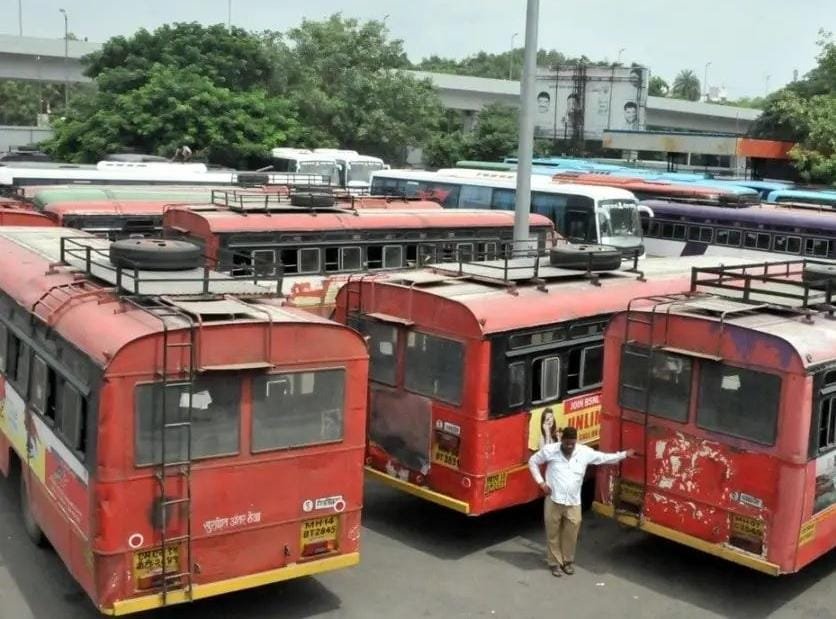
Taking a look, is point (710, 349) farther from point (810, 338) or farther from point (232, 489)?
point (232, 489)

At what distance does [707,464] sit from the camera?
9156 mm

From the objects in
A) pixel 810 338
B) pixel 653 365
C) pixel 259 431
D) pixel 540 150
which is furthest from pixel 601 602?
pixel 540 150

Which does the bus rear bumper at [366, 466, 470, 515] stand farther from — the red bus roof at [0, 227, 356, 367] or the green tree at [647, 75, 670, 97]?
the green tree at [647, 75, 670, 97]

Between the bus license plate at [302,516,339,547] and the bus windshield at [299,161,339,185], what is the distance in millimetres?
27982

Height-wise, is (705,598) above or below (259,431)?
below

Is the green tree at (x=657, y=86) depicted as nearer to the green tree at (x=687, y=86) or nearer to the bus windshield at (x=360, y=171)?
the green tree at (x=687, y=86)

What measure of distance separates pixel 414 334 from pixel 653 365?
2.48 meters

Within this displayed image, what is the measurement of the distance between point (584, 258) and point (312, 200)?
6226 millimetres

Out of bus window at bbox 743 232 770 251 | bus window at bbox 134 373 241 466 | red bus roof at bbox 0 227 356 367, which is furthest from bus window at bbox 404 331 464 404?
bus window at bbox 743 232 770 251

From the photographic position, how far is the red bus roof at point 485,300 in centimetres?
1010

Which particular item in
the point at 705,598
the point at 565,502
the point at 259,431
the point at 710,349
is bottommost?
the point at 705,598

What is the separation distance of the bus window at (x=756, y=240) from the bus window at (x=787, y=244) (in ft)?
0.99

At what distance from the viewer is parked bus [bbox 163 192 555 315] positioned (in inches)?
605

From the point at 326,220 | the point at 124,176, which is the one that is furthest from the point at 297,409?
the point at 124,176
